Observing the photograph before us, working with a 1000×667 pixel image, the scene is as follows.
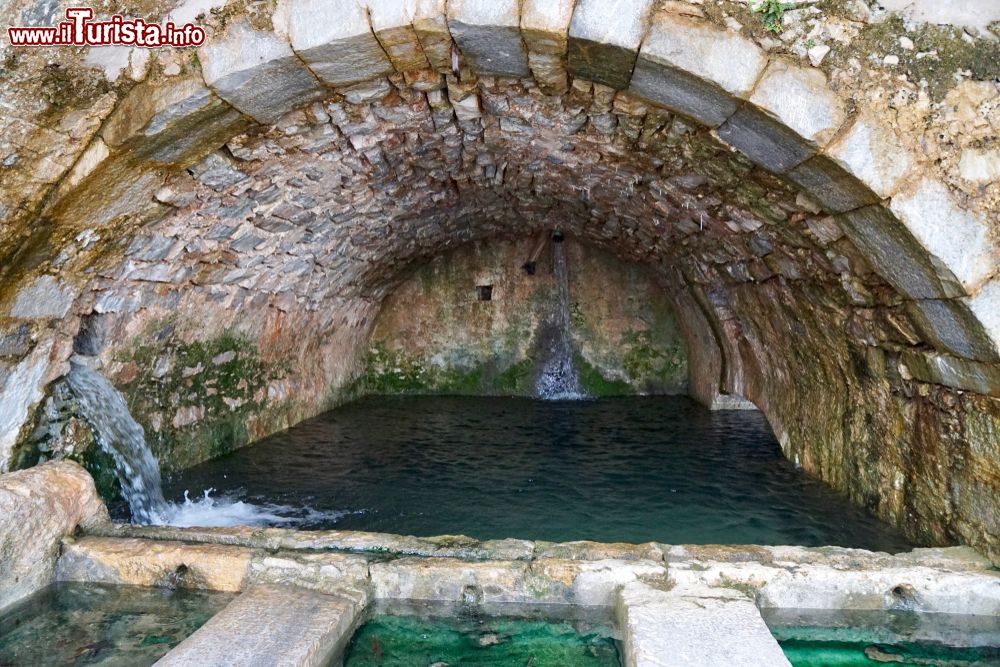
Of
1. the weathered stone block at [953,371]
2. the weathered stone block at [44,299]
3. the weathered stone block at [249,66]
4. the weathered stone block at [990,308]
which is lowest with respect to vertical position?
the weathered stone block at [953,371]

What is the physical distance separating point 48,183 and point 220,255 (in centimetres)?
164

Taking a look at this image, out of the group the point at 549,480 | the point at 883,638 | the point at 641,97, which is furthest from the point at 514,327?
the point at 883,638

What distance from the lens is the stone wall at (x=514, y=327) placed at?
907 centimetres

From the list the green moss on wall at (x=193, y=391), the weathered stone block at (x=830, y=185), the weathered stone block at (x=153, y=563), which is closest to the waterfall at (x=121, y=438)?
the green moss on wall at (x=193, y=391)

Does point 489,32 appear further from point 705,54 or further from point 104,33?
point 104,33

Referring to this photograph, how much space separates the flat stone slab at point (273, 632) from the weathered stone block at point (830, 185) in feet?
8.82

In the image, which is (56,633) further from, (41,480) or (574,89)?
(574,89)

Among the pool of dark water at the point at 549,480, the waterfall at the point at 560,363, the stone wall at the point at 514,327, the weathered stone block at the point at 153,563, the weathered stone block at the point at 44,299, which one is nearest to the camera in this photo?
the weathered stone block at the point at 153,563

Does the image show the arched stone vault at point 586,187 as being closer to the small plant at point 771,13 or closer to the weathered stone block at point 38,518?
the small plant at point 771,13

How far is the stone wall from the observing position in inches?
357

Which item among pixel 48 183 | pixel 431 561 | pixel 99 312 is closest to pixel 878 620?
pixel 431 561

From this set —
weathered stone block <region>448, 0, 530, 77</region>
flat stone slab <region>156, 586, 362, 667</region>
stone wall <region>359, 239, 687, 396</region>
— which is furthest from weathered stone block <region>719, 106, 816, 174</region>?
stone wall <region>359, 239, 687, 396</region>

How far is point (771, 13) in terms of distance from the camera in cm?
275

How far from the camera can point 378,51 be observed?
9.87 ft
